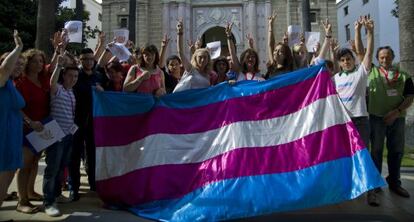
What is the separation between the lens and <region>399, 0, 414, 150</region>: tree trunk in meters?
11.2

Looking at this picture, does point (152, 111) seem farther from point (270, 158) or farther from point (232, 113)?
point (270, 158)

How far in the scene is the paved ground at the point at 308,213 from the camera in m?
5.09

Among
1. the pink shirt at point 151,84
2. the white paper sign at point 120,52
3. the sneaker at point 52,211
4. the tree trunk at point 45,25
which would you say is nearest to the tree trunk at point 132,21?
the tree trunk at point 45,25

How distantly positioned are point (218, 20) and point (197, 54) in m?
30.2

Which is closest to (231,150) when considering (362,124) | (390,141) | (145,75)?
(145,75)

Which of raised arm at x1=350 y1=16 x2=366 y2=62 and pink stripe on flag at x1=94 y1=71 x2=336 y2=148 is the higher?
raised arm at x1=350 y1=16 x2=366 y2=62

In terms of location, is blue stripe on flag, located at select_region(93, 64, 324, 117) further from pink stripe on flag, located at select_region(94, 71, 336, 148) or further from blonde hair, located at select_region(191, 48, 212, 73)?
blonde hair, located at select_region(191, 48, 212, 73)

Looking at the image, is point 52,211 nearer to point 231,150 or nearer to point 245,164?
point 231,150

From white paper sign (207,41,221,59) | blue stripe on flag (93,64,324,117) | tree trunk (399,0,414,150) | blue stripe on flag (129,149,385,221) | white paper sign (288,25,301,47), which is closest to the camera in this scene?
blue stripe on flag (129,149,385,221)

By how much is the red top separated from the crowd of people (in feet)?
0.04

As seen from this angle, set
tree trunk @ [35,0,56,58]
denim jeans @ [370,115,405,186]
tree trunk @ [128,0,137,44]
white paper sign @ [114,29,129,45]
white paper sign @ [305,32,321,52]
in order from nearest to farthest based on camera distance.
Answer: denim jeans @ [370,115,405,186] < white paper sign @ [305,32,321,52] < white paper sign @ [114,29,129,45] < tree trunk @ [35,0,56,58] < tree trunk @ [128,0,137,44]

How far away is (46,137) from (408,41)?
9.73m

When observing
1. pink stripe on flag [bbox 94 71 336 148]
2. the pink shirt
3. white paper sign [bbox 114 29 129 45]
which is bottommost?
pink stripe on flag [bbox 94 71 336 148]

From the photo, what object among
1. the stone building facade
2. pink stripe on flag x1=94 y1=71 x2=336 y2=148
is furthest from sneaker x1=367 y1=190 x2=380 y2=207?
the stone building facade
